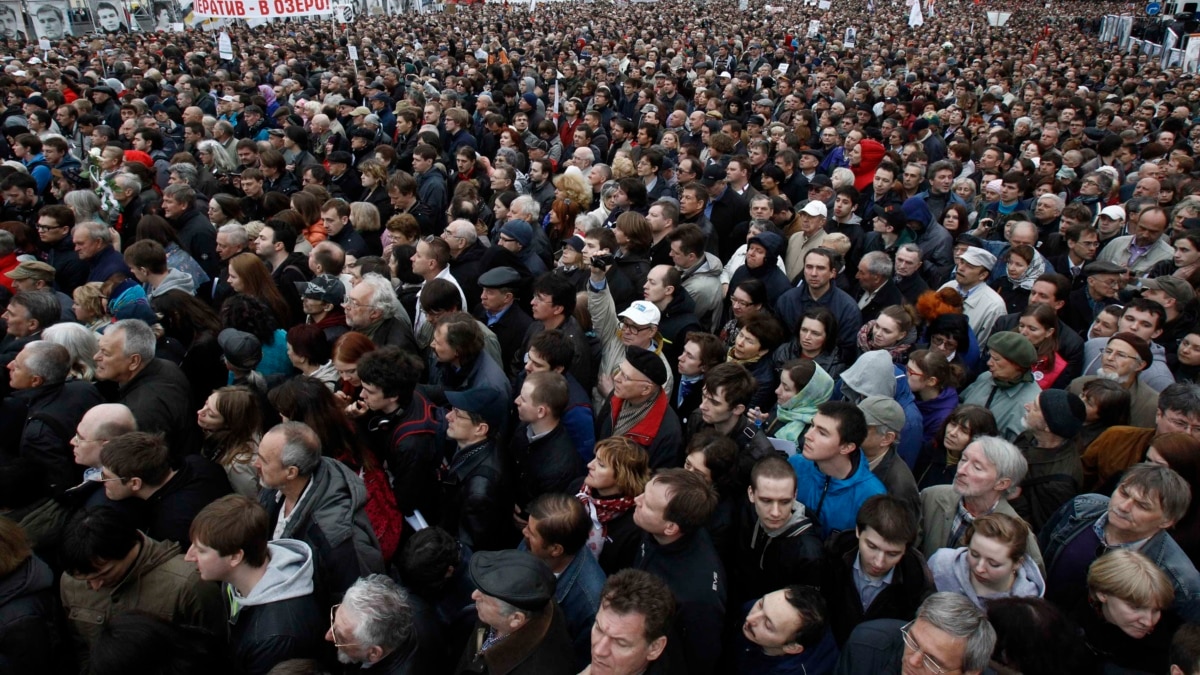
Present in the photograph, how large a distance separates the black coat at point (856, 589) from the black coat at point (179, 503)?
105 inches

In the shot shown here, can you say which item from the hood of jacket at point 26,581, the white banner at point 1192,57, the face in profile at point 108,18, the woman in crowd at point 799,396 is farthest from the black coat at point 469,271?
the face in profile at point 108,18

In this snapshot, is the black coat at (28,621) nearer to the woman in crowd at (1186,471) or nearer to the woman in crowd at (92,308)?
the woman in crowd at (92,308)

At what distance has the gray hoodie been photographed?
291 centimetres

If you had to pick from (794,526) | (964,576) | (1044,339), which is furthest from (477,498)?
(1044,339)

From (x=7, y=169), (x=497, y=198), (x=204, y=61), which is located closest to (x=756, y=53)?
(x=204, y=61)

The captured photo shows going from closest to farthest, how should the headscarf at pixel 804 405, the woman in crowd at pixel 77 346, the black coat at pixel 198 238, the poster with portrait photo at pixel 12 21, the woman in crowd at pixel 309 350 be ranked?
1. the headscarf at pixel 804 405
2. the woman in crowd at pixel 77 346
3. the woman in crowd at pixel 309 350
4. the black coat at pixel 198 238
5. the poster with portrait photo at pixel 12 21

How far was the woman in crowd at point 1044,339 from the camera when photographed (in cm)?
457

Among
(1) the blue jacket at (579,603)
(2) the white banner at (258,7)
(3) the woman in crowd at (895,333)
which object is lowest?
(1) the blue jacket at (579,603)

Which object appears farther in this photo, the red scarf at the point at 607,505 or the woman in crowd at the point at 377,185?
the woman in crowd at the point at 377,185

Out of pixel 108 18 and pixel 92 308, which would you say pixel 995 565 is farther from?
pixel 108 18

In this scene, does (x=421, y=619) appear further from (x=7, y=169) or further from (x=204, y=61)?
(x=204, y=61)

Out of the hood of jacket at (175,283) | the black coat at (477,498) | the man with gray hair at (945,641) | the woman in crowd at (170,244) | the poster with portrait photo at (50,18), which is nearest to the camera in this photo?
the man with gray hair at (945,641)

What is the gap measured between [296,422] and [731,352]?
8.37ft

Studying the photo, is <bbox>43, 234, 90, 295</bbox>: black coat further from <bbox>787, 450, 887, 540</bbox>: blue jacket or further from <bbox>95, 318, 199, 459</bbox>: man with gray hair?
<bbox>787, 450, 887, 540</bbox>: blue jacket
